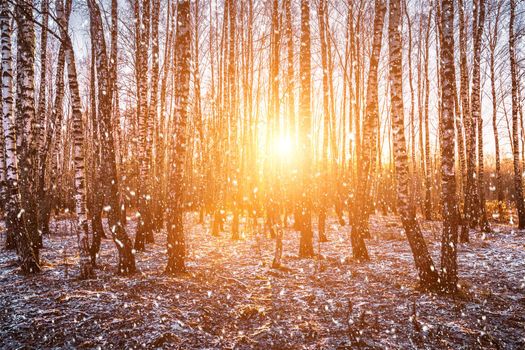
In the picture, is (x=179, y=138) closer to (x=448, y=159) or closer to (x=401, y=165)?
(x=401, y=165)

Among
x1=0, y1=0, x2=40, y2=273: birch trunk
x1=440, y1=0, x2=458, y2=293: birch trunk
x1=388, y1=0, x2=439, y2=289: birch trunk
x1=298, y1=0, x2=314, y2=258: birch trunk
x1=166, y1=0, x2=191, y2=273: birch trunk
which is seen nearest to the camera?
x1=440, y1=0, x2=458, y2=293: birch trunk

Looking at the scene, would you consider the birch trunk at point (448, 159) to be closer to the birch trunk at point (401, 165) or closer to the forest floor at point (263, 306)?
the birch trunk at point (401, 165)

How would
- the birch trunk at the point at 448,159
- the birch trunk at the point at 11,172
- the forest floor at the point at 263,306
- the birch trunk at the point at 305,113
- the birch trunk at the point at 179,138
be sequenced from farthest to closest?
the birch trunk at the point at 305,113, the birch trunk at the point at 179,138, the birch trunk at the point at 11,172, the birch trunk at the point at 448,159, the forest floor at the point at 263,306

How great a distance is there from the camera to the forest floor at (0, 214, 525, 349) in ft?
13.3

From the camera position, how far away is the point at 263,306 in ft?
17.4

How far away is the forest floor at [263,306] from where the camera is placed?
404cm

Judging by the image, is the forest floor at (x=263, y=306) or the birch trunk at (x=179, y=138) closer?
the forest floor at (x=263, y=306)

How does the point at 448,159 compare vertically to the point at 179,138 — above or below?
below

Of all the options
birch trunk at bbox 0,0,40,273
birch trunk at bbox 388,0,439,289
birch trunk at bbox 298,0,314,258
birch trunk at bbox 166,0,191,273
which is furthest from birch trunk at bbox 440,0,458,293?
birch trunk at bbox 0,0,40,273

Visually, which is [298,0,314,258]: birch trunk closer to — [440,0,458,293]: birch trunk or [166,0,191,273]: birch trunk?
[166,0,191,273]: birch trunk

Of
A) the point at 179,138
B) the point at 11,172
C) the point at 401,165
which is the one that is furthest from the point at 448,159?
the point at 11,172

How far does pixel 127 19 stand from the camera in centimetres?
1612

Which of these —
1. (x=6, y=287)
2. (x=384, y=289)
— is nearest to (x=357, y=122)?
(x=384, y=289)

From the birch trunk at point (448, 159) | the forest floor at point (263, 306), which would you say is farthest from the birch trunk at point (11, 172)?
the birch trunk at point (448, 159)
